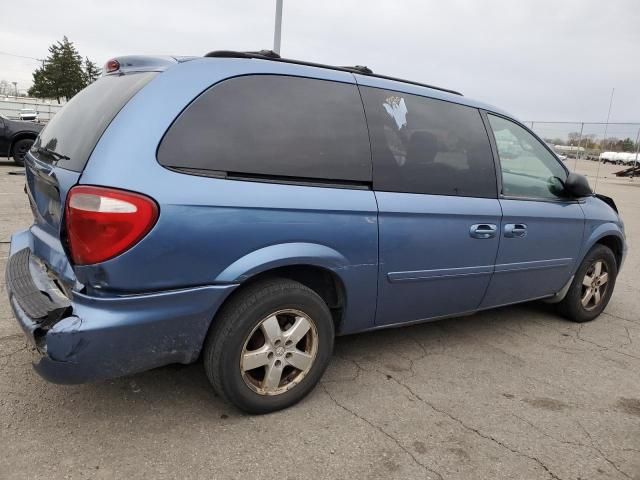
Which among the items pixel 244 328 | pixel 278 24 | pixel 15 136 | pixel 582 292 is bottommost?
pixel 582 292

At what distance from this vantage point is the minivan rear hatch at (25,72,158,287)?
2295 millimetres

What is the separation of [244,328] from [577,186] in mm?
2814

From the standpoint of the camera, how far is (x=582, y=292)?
4414 millimetres

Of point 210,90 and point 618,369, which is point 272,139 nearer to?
point 210,90

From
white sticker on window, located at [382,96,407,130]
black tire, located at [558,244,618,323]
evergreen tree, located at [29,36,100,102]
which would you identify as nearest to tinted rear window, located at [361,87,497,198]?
Result: white sticker on window, located at [382,96,407,130]

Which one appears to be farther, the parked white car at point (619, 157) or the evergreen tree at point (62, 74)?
the evergreen tree at point (62, 74)

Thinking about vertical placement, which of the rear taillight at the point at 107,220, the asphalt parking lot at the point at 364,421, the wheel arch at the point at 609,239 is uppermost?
the rear taillight at the point at 107,220

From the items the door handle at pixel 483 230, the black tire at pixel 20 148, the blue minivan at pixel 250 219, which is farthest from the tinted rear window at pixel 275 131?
the black tire at pixel 20 148

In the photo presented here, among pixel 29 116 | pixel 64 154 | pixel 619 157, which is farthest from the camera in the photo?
pixel 619 157

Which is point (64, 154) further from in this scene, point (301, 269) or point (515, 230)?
point (515, 230)

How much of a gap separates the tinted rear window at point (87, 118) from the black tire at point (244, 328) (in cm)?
92

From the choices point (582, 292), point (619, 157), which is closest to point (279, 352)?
point (582, 292)

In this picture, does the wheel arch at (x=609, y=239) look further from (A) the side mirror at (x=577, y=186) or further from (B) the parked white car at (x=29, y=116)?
(B) the parked white car at (x=29, y=116)

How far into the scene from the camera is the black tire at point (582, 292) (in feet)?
14.1
